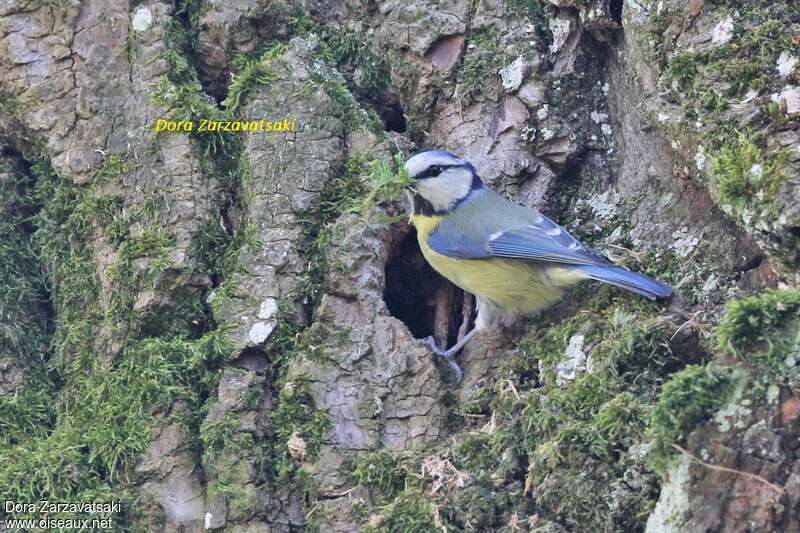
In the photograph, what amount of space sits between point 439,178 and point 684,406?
1336 mm

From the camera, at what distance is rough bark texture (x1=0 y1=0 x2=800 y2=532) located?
229 centimetres

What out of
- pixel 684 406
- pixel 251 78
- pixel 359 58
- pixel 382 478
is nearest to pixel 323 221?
pixel 251 78

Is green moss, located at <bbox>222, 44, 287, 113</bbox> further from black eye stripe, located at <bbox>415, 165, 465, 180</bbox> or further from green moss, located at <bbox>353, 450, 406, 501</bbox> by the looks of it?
green moss, located at <bbox>353, 450, 406, 501</bbox>

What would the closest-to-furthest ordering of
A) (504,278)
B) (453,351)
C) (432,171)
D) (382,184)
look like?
(382,184) → (453,351) → (432,171) → (504,278)

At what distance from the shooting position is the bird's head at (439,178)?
3.05 meters

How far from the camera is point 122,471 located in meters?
2.62

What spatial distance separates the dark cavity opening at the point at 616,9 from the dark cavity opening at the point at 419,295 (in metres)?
0.99

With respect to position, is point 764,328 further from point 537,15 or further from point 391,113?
point 391,113

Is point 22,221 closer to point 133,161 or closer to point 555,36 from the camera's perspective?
point 133,161

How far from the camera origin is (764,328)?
6.84ft

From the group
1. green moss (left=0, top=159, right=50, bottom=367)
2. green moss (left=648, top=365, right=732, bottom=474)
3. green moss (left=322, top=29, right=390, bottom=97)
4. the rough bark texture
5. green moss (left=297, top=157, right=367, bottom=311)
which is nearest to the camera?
green moss (left=648, top=365, right=732, bottom=474)

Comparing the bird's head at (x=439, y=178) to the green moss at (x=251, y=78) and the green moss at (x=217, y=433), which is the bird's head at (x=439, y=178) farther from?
the green moss at (x=217, y=433)

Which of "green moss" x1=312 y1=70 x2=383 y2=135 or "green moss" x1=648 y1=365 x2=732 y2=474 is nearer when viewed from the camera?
"green moss" x1=648 y1=365 x2=732 y2=474
